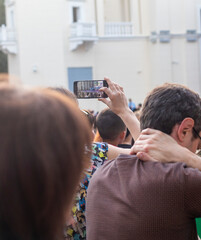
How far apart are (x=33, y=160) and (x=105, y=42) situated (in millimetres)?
24651

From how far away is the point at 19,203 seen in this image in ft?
3.61

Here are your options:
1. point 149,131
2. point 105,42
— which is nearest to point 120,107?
point 149,131

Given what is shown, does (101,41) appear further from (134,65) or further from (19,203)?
(19,203)

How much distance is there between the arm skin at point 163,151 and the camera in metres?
2.08

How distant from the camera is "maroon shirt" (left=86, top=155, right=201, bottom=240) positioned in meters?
1.91

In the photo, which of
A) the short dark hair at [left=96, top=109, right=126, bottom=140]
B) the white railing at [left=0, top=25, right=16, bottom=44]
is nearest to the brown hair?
the short dark hair at [left=96, top=109, right=126, bottom=140]

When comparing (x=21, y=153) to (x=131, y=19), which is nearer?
(x=21, y=153)

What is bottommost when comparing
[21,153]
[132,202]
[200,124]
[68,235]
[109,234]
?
[68,235]

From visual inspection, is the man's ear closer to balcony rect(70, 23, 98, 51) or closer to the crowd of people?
the crowd of people

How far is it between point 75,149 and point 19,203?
0.61 feet

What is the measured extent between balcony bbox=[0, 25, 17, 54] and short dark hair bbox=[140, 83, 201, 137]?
23.0 meters

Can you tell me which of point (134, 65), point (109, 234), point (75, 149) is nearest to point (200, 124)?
point (109, 234)

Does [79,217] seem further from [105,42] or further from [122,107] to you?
[105,42]

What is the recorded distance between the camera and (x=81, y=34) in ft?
78.3
